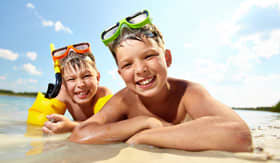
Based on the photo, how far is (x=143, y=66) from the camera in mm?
1809

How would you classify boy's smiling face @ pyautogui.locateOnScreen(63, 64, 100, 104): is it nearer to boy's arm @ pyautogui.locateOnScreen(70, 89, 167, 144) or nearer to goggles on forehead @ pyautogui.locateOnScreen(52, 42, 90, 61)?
goggles on forehead @ pyautogui.locateOnScreen(52, 42, 90, 61)

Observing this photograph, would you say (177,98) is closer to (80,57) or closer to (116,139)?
(116,139)

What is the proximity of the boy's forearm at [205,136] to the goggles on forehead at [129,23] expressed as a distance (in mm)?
1139

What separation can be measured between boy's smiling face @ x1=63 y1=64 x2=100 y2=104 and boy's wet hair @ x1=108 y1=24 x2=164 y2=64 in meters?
1.26

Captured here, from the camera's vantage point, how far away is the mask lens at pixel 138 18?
2.09 metres

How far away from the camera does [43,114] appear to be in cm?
330

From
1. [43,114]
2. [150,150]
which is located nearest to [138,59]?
[150,150]

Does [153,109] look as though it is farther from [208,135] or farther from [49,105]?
[49,105]

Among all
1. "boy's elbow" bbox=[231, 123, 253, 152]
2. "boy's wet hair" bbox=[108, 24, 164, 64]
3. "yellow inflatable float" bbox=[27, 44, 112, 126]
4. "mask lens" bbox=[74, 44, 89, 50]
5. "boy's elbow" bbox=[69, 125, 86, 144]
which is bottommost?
"boy's elbow" bbox=[231, 123, 253, 152]

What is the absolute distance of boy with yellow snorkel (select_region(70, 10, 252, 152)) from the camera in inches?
55.4

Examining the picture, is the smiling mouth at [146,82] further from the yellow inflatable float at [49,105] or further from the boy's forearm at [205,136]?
the yellow inflatable float at [49,105]

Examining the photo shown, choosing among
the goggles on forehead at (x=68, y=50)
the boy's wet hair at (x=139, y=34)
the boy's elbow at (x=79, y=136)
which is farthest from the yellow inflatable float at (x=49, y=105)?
the boy's wet hair at (x=139, y=34)

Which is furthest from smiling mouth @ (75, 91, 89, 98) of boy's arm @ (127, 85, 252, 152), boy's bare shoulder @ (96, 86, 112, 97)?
boy's arm @ (127, 85, 252, 152)

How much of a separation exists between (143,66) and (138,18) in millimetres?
638
